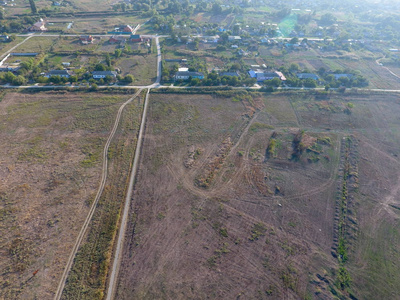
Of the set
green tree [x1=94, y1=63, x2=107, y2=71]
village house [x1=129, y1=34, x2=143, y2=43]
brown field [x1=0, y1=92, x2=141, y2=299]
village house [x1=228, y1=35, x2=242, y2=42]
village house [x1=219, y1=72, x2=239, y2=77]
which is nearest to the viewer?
brown field [x1=0, y1=92, x2=141, y2=299]

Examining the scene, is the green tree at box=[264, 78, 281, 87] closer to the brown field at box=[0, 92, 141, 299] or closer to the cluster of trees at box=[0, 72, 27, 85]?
the brown field at box=[0, 92, 141, 299]

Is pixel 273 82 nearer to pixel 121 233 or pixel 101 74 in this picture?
pixel 101 74

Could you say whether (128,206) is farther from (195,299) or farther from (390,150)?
(390,150)

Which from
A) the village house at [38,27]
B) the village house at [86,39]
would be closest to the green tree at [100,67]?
the village house at [86,39]

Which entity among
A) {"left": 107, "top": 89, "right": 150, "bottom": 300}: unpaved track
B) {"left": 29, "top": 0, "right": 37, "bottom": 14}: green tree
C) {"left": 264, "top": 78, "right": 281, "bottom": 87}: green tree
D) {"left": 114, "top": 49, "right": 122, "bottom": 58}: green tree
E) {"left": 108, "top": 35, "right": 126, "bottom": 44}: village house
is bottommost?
{"left": 107, "top": 89, "right": 150, "bottom": 300}: unpaved track

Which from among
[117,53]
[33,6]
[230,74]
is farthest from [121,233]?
[33,6]

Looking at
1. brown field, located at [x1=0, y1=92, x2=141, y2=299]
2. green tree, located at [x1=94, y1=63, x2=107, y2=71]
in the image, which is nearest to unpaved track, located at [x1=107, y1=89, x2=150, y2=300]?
brown field, located at [x1=0, y1=92, x2=141, y2=299]
